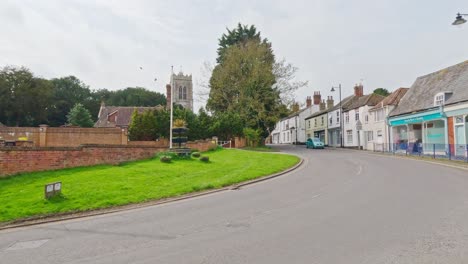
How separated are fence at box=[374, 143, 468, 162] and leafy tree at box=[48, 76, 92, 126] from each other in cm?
6594

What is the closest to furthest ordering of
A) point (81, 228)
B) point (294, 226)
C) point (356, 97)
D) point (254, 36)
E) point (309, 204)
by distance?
point (294, 226)
point (81, 228)
point (309, 204)
point (356, 97)
point (254, 36)

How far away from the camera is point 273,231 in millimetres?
7391

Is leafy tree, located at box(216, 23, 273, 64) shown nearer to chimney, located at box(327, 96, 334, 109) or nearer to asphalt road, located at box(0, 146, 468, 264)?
chimney, located at box(327, 96, 334, 109)

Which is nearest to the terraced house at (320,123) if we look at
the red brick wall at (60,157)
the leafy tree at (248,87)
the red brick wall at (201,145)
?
the leafy tree at (248,87)

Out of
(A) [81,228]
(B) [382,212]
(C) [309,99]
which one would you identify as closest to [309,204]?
(B) [382,212]

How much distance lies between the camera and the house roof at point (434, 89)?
2803cm

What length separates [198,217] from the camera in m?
9.13

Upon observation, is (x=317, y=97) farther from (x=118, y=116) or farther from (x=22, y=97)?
(x=22, y=97)

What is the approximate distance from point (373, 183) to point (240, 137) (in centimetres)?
2694

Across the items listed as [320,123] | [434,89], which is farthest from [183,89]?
[434,89]

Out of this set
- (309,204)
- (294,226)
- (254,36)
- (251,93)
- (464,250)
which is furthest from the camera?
(254,36)

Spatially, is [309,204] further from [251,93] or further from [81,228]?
[251,93]

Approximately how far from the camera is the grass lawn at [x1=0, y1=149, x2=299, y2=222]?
10.8 m

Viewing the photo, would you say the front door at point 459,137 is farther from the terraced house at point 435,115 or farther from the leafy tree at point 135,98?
the leafy tree at point 135,98
